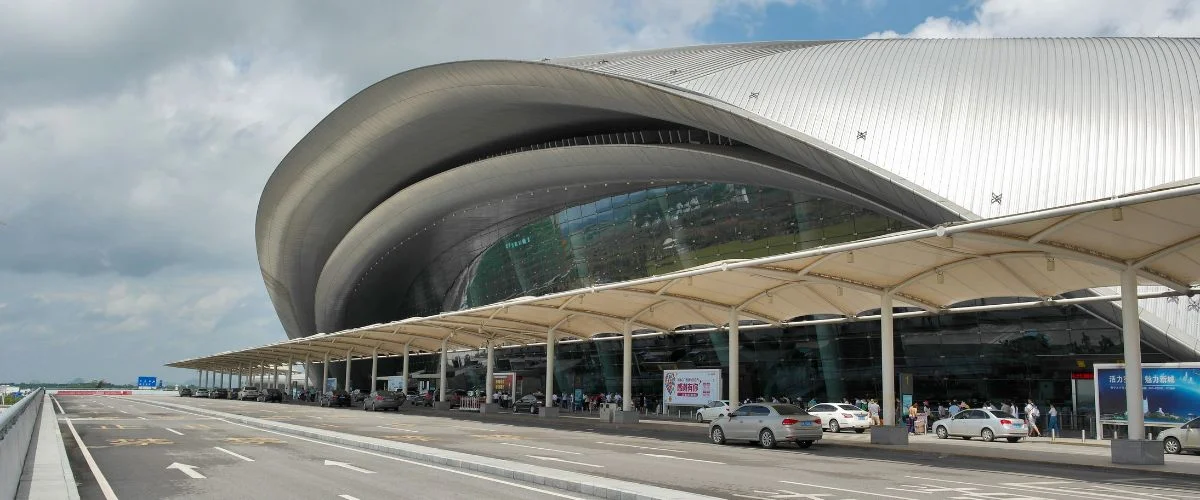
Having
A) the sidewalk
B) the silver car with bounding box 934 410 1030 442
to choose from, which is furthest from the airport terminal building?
the silver car with bounding box 934 410 1030 442

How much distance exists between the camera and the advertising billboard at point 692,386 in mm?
41938

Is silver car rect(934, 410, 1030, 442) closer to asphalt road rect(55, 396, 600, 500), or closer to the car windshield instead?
the car windshield

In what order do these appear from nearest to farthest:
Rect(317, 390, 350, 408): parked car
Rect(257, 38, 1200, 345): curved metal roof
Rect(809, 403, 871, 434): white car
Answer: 1. Rect(257, 38, 1200, 345): curved metal roof
2. Rect(809, 403, 871, 434): white car
3. Rect(317, 390, 350, 408): parked car

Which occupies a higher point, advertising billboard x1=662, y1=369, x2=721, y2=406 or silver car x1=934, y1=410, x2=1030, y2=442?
advertising billboard x1=662, y1=369, x2=721, y2=406

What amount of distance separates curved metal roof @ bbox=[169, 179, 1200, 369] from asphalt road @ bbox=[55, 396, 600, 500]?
10.9 metres

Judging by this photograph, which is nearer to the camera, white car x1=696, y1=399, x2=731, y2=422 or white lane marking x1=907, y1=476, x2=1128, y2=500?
white lane marking x1=907, y1=476, x2=1128, y2=500

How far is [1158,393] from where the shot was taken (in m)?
28.3

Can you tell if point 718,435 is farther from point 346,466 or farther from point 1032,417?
point 1032,417

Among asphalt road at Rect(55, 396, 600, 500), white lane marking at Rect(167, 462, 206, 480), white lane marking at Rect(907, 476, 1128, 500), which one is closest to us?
asphalt road at Rect(55, 396, 600, 500)

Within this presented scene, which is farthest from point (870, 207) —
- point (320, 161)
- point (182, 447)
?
point (320, 161)

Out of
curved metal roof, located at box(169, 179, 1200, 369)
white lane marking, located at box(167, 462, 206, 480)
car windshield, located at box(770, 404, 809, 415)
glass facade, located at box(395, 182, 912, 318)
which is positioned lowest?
white lane marking, located at box(167, 462, 206, 480)

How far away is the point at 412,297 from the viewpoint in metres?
86.6

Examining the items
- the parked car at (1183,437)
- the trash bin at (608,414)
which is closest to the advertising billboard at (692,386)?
the trash bin at (608,414)

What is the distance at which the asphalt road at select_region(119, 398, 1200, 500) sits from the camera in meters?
13.9
